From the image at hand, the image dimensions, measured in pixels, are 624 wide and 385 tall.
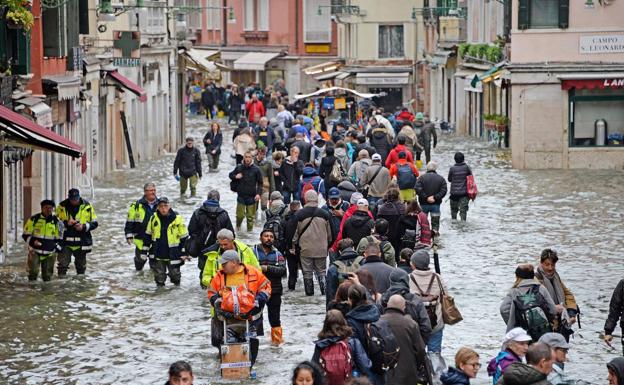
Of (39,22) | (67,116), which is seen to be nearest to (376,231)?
(39,22)

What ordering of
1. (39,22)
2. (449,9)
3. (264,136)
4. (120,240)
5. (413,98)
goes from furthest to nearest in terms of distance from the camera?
(413,98) < (449,9) < (264,136) < (39,22) < (120,240)

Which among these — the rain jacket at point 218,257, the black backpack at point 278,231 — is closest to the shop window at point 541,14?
the black backpack at point 278,231

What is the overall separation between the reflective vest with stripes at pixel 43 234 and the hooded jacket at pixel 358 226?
4468 millimetres

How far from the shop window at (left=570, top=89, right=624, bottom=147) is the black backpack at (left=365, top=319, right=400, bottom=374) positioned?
93.8 feet

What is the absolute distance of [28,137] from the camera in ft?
67.4

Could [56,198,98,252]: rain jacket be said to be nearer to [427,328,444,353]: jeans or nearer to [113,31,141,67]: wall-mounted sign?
[427,328,444,353]: jeans

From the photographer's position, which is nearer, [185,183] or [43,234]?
[43,234]

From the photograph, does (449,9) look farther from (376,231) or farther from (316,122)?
(376,231)

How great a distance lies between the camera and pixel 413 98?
73000 millimetres

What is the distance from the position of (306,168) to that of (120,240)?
3376 mm

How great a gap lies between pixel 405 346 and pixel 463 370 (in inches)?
49.8

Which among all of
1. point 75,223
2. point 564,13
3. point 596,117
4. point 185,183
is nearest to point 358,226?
point 75,223

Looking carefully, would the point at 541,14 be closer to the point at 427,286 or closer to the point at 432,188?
the point at 432,188

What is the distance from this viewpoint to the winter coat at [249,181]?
28.0 metres
